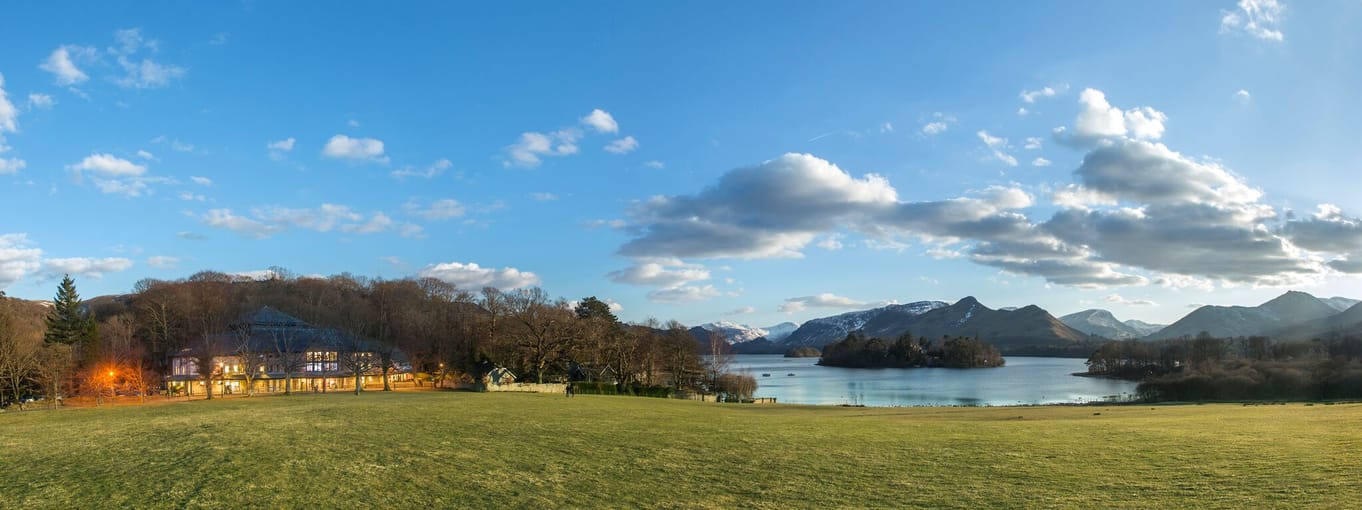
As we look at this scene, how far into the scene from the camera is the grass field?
1204 centimetres

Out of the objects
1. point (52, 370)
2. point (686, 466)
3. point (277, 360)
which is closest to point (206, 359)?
point (277, 360)

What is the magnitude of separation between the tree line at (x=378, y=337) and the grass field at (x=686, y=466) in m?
48.3

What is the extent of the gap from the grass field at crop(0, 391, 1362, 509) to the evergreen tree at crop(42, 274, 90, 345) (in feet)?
208

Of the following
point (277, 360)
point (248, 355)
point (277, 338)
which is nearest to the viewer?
point (248, 355)

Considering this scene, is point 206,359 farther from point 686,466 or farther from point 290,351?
point 686,466

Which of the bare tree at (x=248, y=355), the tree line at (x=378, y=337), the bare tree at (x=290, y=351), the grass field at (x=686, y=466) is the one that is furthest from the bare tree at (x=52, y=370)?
the grass field at (x=686, y=466)

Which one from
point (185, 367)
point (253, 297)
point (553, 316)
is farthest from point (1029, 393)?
point (253, 297)

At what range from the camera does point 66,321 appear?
2950 inches

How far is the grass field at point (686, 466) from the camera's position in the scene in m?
12.0

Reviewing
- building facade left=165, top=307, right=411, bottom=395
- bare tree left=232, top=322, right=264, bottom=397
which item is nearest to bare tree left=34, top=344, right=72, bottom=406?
building facade left=165, top=307, right=411, bottom=395

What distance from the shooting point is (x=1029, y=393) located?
295 ft

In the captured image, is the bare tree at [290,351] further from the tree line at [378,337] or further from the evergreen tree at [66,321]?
the evergreen tree at [66,321]

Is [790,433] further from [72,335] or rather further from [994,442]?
[72,335]

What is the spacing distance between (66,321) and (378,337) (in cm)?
3796
